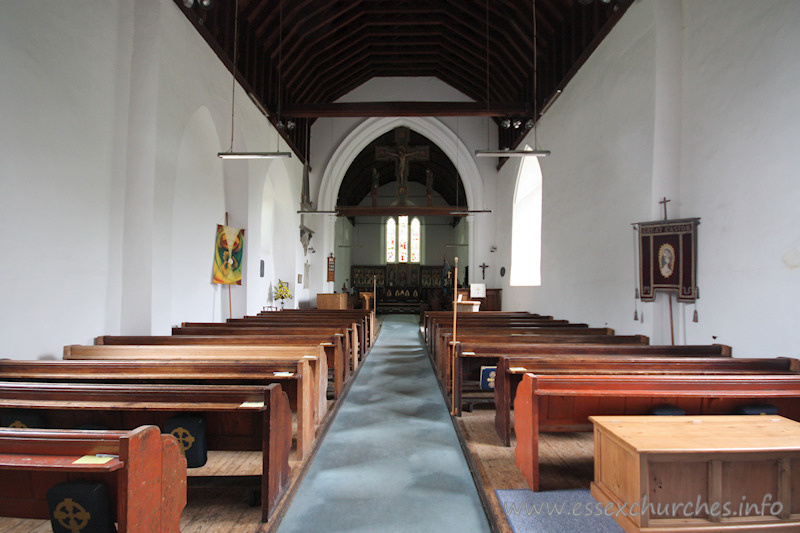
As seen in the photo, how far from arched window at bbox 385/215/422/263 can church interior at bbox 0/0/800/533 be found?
33.4 feet

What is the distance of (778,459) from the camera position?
1.54 m

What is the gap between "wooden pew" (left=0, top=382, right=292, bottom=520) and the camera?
172 centimetres

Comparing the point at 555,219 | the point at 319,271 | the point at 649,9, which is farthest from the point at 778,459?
the point at 319,271

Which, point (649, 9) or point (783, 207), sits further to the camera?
point (649, 9)

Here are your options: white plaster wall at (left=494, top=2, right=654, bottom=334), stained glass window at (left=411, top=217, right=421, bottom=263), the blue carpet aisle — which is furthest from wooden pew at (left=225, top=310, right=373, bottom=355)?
stained glass window at (left=411, top=217, right=421, bottom=263)

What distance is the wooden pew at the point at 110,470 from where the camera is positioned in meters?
1.04

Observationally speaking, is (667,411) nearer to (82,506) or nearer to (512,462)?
(512,462)

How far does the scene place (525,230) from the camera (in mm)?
8805

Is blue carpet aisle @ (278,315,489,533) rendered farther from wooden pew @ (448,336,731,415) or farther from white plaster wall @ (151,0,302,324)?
white plaster wall @ (151,0,302,324)

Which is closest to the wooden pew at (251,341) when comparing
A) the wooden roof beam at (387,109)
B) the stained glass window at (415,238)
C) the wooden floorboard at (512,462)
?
the wooden floorboard at (512,462)

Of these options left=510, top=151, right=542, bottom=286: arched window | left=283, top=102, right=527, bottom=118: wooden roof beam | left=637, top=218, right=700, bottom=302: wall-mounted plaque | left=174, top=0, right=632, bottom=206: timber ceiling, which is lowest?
left=637, top=218, right=700, bottom=302: wall-mounted plaque

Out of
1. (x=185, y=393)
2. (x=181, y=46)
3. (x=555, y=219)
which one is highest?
(x=181, y=46)

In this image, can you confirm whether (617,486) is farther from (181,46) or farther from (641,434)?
(181,46)

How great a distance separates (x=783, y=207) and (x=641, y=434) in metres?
2.12
